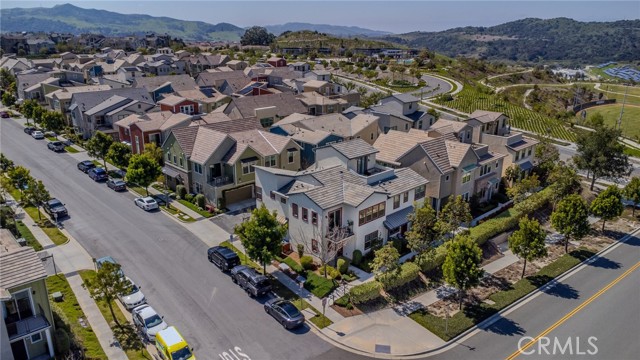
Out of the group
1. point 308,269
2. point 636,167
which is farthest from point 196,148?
point 636,167

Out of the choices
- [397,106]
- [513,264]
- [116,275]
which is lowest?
[513,264]

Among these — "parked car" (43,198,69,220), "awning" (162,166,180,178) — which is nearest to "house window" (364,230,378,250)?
"awning" (162,166,180,178)

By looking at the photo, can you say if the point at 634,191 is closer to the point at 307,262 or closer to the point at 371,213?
the point at 371,213

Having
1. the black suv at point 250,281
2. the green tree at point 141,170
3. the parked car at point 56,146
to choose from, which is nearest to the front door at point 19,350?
the black suv at point 250,281

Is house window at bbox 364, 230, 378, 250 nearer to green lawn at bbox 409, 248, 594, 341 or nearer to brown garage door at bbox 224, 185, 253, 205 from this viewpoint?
green lawn at bbox 409, 248, 594, 341

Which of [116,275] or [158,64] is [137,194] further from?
[158,64]

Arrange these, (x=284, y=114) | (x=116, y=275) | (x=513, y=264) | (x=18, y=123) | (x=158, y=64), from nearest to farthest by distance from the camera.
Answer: (x=116, y=275) < (x=513, y=264) < (x=284, y=114) < (x=18, y=123) < (x=158, y=64)
